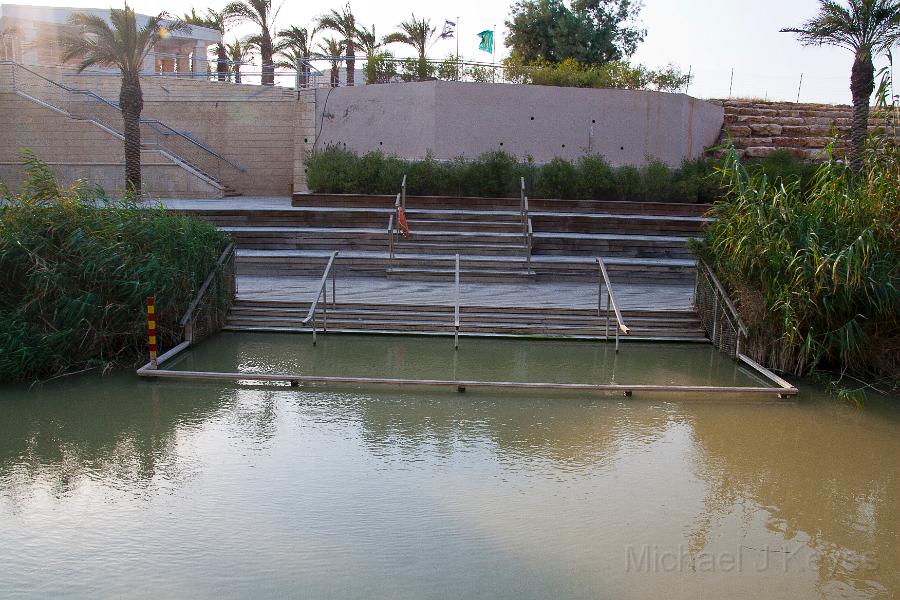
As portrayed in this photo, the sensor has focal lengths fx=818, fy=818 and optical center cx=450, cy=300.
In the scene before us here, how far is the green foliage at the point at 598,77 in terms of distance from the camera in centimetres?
2095

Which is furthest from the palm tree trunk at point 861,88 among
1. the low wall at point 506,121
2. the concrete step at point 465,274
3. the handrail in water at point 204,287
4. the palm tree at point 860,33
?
the handrail in water at point 204,287

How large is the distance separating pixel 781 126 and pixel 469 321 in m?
15.7

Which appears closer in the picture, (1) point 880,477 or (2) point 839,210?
(1) point 880,477

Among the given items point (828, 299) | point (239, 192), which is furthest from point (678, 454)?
point (239, 192)

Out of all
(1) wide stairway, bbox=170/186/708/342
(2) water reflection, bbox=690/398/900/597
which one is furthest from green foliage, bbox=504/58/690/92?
(2) water reflection, bbox=690/398/900/597

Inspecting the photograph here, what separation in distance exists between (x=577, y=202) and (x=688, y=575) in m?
14.0

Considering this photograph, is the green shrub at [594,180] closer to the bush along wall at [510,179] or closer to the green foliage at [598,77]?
the bush along wall at [510,179]

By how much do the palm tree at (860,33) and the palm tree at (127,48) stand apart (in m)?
13.7

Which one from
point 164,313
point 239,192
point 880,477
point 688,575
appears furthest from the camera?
point 239,192

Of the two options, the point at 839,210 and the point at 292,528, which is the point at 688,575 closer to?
the point at 292,528

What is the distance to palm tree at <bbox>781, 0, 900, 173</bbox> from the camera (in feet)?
52.5

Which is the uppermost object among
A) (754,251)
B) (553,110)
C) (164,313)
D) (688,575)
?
(553,110)

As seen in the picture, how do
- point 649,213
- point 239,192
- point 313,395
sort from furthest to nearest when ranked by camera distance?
point 239,192
point 649,213
point 313,395

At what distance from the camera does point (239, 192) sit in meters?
22.9
